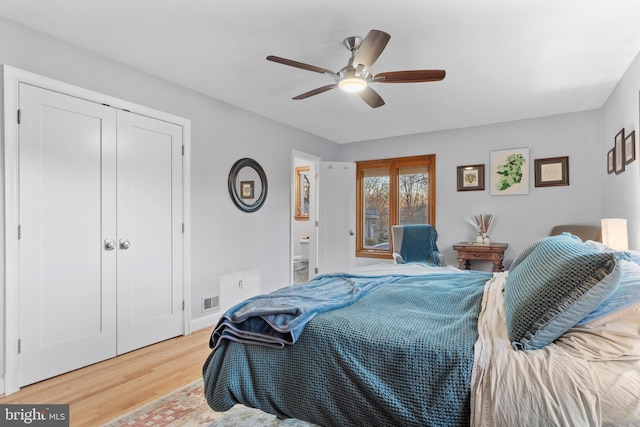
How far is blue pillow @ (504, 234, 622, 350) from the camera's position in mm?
1177

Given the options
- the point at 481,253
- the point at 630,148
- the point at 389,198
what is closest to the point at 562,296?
the point at 630,148

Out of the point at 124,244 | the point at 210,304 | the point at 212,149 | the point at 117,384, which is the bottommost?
the point at 117,384

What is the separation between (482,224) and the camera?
4.88 metres

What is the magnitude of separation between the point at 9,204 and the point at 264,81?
2.22 metres

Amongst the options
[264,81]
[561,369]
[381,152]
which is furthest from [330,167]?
[561,369]

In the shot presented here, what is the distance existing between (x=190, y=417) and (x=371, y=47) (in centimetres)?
249

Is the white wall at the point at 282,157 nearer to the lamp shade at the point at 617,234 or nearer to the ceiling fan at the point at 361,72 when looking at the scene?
the lamp shade at the point at 617,234

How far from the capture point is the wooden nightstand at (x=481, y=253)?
4.44 metres

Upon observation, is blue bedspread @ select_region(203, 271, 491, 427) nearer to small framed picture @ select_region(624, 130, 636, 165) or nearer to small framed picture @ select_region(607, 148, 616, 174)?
small framed picture @ select_region(624, 130, 636, 165)

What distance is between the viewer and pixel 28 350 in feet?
8.03

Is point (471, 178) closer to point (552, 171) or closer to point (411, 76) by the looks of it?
point (552, 171)

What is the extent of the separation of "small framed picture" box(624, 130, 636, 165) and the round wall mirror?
12.0ft

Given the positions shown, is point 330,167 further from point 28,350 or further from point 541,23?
point 28,350

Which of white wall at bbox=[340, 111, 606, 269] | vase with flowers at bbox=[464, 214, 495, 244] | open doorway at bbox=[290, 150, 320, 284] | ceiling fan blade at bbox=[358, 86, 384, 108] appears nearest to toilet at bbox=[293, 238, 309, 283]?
open doorway at bbox=[290, 150, 320, 284]
